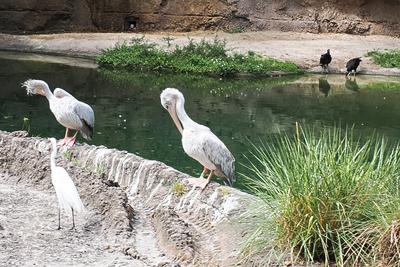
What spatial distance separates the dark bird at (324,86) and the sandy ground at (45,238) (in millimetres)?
12801

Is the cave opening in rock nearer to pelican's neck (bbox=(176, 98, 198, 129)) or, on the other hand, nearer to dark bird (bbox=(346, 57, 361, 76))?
→ dark bird (bbox=(346, 57, 361, 76))

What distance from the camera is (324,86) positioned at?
20.1 m

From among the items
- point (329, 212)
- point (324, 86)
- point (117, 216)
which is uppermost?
point (329, 212)

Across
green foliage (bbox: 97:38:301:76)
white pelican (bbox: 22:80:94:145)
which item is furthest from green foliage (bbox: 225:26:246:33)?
white pelican (bbox: 22:80:94:145)

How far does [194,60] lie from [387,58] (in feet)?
19.2

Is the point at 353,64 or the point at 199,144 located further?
the point at 353,64

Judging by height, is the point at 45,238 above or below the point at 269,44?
below

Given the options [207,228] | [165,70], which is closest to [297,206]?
[207,228]

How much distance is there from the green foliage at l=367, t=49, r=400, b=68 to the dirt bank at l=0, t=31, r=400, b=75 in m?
0.16

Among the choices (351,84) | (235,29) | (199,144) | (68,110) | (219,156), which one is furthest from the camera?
(235,29)

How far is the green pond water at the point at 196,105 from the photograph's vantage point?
41.5ft

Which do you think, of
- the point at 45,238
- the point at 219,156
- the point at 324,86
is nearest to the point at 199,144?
the point at 219,156

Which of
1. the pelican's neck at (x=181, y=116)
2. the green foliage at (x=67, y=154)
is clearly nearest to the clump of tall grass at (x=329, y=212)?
the pelican's neck at (x=181, y=116)

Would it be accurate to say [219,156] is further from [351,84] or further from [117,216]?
[351,84]
